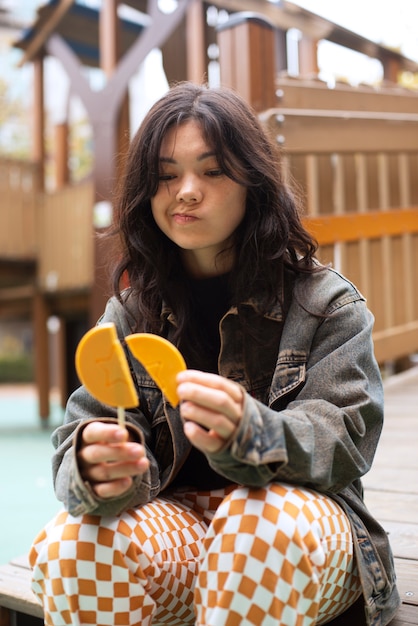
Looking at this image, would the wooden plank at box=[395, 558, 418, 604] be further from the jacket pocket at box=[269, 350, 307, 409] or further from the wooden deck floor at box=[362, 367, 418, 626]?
the jacket pocket at box=[269, 350, 307, 409]

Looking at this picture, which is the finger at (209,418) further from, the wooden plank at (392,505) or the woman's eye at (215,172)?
the wooden plank at (392,505)

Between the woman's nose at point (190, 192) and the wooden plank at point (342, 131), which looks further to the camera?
the wooden plank at point (342, 131)

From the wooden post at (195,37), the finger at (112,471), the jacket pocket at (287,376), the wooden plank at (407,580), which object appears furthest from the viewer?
the wooden post at (195,37)

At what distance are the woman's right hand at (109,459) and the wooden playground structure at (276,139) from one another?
823 mm

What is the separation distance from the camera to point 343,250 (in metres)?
2.93

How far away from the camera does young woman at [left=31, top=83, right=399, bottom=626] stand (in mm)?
951

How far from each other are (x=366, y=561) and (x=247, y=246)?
562 millimetres

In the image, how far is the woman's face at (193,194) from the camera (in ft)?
4.01

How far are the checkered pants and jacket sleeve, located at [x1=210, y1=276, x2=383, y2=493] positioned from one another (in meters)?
0.05

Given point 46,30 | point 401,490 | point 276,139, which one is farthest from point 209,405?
point 46,30

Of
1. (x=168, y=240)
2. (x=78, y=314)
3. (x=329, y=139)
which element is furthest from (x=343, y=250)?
(x=78, y=314)

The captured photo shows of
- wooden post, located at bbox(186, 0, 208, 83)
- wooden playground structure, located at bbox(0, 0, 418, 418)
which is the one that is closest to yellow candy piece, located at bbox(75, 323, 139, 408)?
wooden playground structure, located at bbox(0, 0, 418, 418)

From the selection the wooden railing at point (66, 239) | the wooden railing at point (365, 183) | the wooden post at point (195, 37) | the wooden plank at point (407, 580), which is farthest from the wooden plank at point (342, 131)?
the wooden railing at point (66, 239)

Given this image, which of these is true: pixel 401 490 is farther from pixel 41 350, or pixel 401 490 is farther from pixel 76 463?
pixel 41 350
